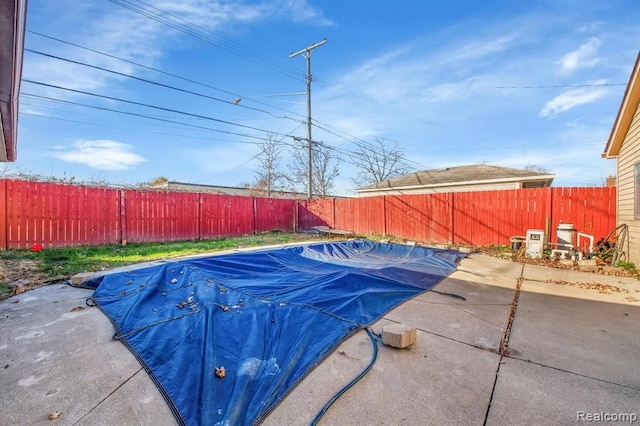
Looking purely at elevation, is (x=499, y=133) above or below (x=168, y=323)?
above

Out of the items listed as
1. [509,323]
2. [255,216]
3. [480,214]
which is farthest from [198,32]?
[509,323]

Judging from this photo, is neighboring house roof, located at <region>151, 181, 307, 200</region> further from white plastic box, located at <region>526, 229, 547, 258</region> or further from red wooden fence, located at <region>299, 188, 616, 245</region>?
white plastic box, located at <region>526, 229, 547, 258</region>

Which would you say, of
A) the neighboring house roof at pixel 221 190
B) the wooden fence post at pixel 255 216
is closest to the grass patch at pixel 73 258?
the wooden fence post at pixel 255 216

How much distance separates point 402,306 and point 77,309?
3.47 m

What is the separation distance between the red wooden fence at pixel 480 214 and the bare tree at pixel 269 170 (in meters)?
12.4

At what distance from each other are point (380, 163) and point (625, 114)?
1916 cm

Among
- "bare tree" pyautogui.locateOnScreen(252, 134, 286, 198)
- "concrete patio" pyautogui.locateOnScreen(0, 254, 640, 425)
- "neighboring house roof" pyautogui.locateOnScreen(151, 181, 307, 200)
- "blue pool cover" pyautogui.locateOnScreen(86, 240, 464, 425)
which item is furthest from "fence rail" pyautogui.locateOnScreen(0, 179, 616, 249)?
"bare tree" pyautogui.locateOnScreen(252, 134, 286, 198)

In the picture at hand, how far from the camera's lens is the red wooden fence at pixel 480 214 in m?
6.50

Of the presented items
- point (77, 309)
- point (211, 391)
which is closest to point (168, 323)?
point (211, 391)

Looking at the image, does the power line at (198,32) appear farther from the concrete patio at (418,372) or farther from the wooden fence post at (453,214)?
the wooden fence post at (453,214)

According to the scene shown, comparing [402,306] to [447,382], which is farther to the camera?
[402,306]

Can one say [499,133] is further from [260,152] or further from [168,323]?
[168,323]

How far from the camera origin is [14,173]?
285 inches

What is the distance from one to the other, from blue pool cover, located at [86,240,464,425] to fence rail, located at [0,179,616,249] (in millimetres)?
4048
